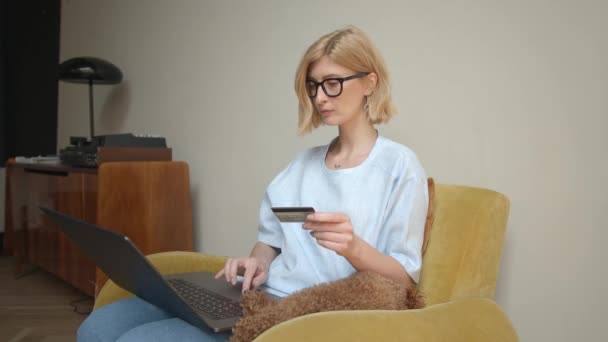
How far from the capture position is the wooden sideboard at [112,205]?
2.13 metres

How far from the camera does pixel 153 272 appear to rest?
848mm

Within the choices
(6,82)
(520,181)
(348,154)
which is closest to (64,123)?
(6,82)

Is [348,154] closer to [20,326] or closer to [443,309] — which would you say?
[443,309]

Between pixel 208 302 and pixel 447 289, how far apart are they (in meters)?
0.52

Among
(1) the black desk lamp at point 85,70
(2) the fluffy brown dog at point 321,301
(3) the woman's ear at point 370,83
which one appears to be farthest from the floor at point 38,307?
(3) the woman's ear at point 370,83

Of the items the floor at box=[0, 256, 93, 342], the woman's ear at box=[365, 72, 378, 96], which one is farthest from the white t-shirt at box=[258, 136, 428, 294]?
the floor at box=[0, 256, 93, 342]

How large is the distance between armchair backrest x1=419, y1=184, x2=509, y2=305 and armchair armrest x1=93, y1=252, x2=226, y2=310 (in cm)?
57

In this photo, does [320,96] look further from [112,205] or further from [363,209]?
[112,205]

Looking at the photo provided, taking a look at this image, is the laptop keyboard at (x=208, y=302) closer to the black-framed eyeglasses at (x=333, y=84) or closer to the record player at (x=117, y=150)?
the black-framed eyeglasses at (x=333, y=84)

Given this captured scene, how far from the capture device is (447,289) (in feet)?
3.56

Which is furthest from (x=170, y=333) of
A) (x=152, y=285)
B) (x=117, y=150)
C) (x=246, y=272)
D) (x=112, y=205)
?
(x=117, y=150)

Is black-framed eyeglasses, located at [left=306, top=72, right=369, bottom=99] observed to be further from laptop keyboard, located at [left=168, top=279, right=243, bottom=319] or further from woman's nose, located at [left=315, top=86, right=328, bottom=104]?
laptop keyboard, located at [left=168, top=279, right=243, bottom=319]

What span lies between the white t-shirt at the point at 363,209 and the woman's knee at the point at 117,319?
0.91 feet

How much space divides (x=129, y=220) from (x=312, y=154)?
1.21 metres
